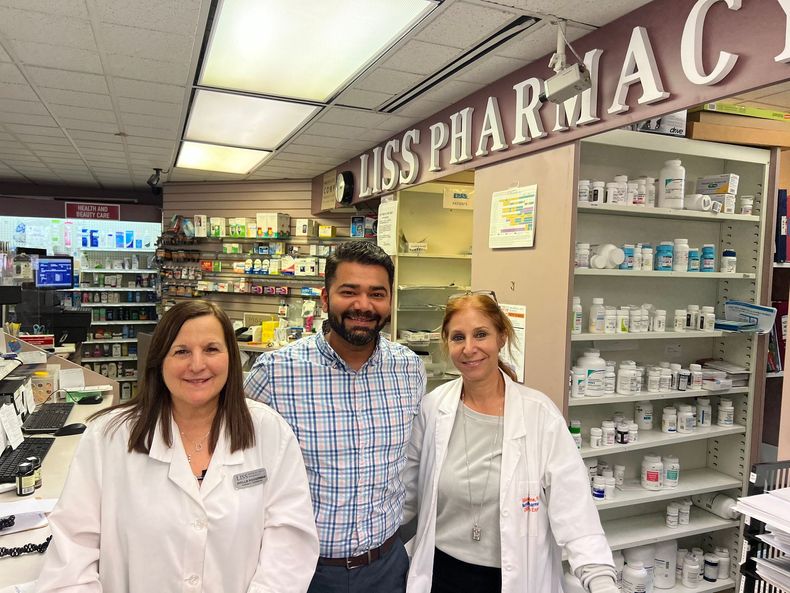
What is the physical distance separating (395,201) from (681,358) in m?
2.53

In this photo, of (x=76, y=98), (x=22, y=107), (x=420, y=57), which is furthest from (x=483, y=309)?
(x=22, y=107)

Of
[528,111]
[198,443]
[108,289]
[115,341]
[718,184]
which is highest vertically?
[528,111]

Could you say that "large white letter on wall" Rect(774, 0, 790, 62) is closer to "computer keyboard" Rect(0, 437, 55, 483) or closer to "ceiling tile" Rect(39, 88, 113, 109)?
"computer keyboard" Rect(0, 437, 55, 483)

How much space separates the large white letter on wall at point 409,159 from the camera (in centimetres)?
434

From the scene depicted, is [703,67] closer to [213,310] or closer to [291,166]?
[213,310]

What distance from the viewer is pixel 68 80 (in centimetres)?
360

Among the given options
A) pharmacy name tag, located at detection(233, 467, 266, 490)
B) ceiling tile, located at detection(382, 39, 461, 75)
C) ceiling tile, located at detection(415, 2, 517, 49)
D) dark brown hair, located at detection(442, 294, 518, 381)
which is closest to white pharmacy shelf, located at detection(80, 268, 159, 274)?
ceiling tile, located at detection(382, 39, 461, 75)

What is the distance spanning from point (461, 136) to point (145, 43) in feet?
6.29

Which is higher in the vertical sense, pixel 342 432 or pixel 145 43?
pixel 145 43

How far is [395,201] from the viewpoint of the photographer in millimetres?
→ 4828

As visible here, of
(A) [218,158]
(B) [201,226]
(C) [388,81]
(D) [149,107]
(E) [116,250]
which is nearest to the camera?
(C) [388,81]

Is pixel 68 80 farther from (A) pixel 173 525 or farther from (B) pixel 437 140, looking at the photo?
(A) pixel 173 525

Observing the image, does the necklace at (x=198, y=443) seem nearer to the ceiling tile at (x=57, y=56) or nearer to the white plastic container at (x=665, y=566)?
the ceiling tile at (x=57, y=56)

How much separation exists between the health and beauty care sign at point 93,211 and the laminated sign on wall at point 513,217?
7.59 m
